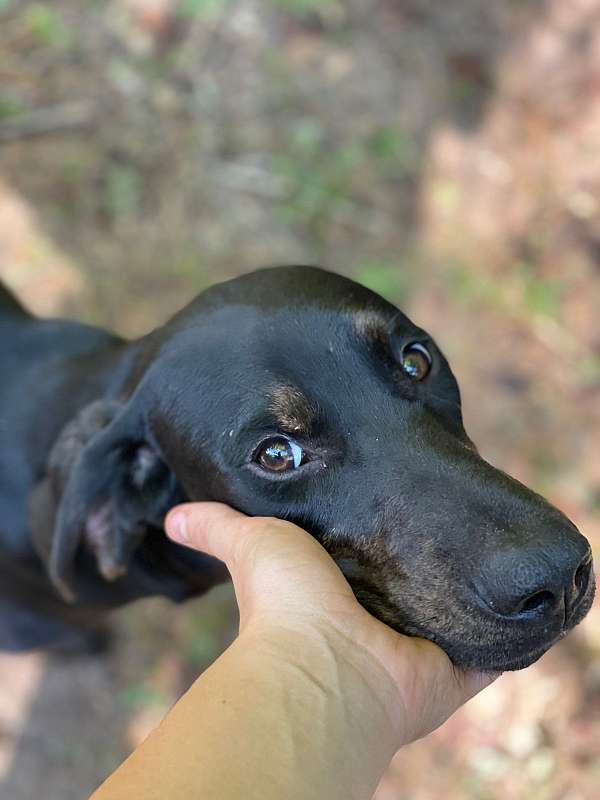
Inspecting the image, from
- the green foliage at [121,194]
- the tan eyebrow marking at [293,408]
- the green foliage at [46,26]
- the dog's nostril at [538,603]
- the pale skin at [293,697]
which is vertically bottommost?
the green foliage at [121,194]

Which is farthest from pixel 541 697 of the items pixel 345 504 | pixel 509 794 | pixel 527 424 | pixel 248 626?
pixel 248 626

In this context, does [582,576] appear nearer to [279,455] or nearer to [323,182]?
[279,455]

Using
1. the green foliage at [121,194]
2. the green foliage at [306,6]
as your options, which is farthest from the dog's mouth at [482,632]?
the green foliage at [306,6]

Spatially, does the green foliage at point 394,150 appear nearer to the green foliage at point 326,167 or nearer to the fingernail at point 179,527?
the green foliage at point 326,167

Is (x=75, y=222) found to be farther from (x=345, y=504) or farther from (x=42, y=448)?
(x=345, y=504)

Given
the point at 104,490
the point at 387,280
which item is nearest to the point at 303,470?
the point at 104,490

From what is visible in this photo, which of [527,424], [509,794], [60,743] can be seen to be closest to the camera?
[509,794]

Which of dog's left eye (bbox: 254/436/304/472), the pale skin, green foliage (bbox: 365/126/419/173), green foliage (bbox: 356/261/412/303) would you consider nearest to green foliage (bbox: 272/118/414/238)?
green foliage (bbox: 365/126/419/173)
